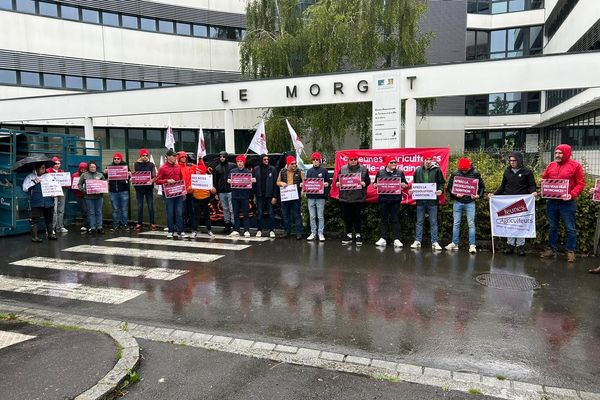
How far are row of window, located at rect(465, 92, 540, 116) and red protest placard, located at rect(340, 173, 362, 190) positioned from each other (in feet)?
93.7

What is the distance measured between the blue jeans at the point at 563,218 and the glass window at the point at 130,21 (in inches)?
1078

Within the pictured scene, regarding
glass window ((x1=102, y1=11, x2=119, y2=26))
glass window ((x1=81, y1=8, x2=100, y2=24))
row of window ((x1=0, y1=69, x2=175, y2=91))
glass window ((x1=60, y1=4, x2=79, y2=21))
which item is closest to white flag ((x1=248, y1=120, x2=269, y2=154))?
row of window ((x1=0, y1=69, x2=175, y2=91))

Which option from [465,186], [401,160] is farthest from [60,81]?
[465,186]

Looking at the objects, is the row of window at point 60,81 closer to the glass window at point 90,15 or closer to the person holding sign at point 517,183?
the glass window at point 90,15

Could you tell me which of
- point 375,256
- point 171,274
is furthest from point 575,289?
point 171,274

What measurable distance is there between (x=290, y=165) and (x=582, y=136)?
18.4 m

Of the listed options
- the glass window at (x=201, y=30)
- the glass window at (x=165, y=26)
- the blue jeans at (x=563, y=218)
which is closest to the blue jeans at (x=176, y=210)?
the blue jeans at (x=563, y=218)

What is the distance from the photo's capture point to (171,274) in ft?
24.9

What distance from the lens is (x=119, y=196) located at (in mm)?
12422

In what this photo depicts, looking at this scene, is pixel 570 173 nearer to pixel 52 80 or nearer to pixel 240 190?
pixel 240 190

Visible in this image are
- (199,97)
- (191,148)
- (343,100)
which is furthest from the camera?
(191,148)

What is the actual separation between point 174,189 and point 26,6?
2066 centimetres

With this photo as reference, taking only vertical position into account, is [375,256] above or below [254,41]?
below

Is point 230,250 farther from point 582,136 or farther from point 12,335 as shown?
point 582,136
